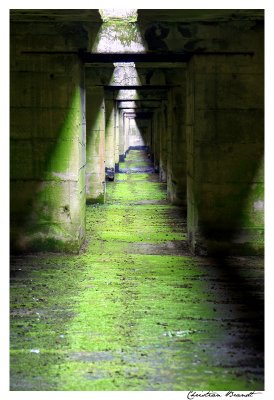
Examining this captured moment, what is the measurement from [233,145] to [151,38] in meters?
1.95

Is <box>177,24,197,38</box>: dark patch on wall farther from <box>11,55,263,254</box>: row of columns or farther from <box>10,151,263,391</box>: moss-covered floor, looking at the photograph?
<box>10,151,263,391</box>: moss-covered floor

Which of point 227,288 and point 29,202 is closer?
point 227,288

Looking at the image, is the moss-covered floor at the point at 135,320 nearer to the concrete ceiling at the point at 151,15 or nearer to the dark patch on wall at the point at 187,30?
the dark patch on wall at the point at 187,30

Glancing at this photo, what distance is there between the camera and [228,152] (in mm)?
8062

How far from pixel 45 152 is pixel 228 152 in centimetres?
269

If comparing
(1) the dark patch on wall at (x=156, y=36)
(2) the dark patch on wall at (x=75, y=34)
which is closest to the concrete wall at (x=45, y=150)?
(2) the dark patch on wall at (x=75, y=34)

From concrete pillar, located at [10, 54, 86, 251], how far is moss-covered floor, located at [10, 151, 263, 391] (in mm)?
456

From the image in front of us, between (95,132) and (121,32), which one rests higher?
(121,32)

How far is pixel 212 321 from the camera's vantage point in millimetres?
5293

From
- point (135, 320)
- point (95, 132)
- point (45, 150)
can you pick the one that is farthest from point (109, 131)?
point (135, 320)

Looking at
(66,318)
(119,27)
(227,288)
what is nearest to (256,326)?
(227,288)

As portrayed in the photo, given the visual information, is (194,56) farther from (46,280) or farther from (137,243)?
(46,280)

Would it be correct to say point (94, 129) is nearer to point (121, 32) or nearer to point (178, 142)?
point (178, 142)

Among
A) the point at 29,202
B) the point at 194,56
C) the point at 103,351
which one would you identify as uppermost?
the point at 194,56
